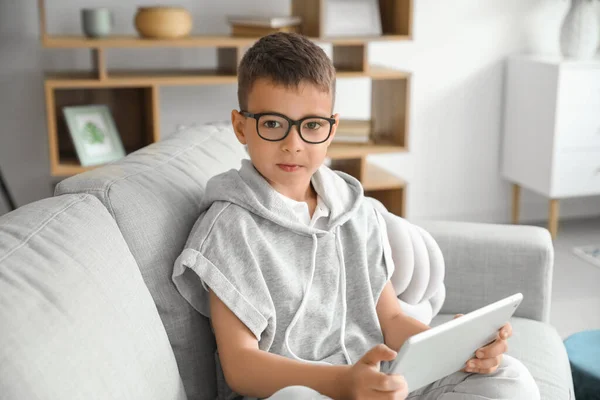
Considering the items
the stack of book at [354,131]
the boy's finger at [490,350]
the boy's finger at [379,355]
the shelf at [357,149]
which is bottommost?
→ the boy's finger at [490,350]

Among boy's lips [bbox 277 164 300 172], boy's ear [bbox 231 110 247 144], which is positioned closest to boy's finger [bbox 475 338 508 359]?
boy's lips [bbox 277 164 300 172]

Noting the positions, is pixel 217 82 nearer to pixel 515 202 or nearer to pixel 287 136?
pixel 287 136

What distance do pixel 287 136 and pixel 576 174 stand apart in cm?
267

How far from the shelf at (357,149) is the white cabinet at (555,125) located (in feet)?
2.74

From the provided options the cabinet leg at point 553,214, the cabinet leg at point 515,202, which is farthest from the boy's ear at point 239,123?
the cabinet leg at point 515,202

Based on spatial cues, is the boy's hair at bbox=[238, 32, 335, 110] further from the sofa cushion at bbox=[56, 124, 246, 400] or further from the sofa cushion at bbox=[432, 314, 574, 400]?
the sofa cushion at bbox=[432, 314, 574, 400]

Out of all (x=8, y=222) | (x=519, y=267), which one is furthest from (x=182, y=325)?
(x=519, y=267)

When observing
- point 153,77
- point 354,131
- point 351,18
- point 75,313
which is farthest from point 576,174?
point 75,313

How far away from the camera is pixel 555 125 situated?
3.49 meters

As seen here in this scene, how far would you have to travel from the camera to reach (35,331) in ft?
2.79

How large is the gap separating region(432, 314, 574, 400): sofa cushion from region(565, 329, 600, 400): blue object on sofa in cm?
18

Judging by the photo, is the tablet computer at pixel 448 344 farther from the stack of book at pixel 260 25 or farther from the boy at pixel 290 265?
the stack of book at pixel 260 25

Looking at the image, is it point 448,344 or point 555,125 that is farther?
point 555,125

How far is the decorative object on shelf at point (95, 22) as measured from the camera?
2818 millimetres
